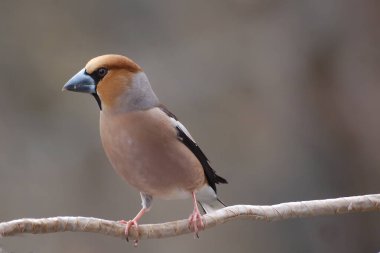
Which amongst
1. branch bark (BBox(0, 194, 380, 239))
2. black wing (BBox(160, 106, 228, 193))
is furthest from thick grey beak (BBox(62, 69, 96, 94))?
branch bark (BBox(0, 194, 380, 239))

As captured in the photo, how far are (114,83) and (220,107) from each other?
Answer: 2.20 m

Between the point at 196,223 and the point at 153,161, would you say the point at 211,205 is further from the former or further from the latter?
the point at 153,161

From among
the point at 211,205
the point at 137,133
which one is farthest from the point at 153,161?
the point at 211,205

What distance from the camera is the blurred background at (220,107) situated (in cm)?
405

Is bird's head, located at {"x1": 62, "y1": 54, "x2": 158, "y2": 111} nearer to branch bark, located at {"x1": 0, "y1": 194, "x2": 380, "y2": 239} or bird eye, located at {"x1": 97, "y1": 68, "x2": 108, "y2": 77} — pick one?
bird eye, located at {"x1": 97, "y1": 68, "x2": 108, "y2": 77}

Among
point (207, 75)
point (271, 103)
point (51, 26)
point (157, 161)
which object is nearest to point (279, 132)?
point (271, 103)

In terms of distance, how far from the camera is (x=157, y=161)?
6.65 feet

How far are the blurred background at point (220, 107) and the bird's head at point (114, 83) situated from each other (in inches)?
75.4

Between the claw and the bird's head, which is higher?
the bird's head

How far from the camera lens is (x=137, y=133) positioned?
1992 millimetres

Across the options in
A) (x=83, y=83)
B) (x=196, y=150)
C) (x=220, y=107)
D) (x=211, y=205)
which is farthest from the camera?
(x=220, y=107)

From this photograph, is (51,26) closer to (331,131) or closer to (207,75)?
(207,75)

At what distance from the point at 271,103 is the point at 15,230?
287cm

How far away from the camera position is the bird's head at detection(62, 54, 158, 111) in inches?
A: 78.5
